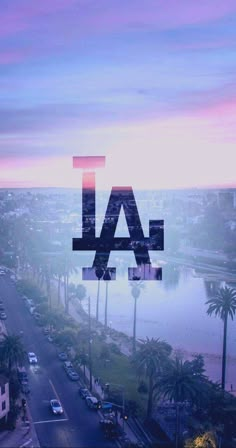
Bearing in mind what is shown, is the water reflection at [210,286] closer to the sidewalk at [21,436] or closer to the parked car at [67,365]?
the parked car at [67,365]

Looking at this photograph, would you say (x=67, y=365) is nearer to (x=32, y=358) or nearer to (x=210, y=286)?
(x=32, y=358)

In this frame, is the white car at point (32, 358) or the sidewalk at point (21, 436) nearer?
the sidewalk at point (21, 436)

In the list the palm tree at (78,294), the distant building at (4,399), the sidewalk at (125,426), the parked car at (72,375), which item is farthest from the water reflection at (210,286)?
the distant building at (4,399)

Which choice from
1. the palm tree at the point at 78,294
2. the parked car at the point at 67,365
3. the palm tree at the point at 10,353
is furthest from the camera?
the palm tree at the point at 78,294

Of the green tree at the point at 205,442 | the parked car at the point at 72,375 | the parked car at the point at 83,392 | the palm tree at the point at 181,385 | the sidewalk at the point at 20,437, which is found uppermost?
the palm tree at the point at 181,385

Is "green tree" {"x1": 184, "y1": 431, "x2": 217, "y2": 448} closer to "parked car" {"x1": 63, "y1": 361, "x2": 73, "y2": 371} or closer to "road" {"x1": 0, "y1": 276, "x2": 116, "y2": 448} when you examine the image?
"road" {"x1": 0, "y1": 276, "x2": 116, "y2": 448}

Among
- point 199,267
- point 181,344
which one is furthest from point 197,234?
point 181,344
